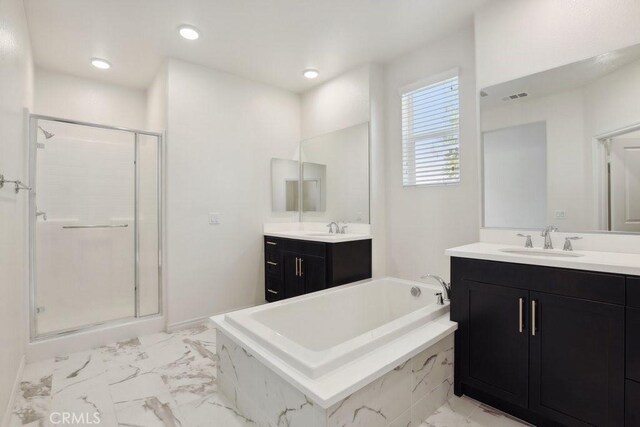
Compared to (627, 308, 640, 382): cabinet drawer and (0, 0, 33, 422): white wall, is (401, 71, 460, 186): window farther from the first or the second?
(0, 0, 33, 422): white wall

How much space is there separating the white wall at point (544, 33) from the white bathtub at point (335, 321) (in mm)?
1638

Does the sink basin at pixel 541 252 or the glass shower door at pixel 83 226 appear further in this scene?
the glass shower door at pixel 83 226

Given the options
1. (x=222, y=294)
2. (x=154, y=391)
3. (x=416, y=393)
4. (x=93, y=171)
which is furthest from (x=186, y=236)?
(x=416, y=393)

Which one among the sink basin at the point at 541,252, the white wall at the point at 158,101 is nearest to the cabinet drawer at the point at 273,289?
the white wall at the point at 158,101

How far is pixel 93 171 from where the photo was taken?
2.86m

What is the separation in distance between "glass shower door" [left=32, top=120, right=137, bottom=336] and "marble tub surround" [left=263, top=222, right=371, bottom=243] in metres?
1.41

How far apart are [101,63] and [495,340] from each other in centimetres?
402

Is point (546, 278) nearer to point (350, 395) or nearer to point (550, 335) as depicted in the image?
point (550, 335)

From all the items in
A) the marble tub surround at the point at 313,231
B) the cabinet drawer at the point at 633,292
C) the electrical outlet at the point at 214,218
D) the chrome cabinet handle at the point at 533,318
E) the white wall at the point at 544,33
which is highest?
the white wall at the point at 544,33

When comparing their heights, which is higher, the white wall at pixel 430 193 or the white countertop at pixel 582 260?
the white wall at pixel 430 193

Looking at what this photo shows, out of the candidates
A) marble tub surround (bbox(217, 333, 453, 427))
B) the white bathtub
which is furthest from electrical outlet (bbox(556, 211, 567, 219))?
marble tub surround (bbox(217, 333, 453, 427))

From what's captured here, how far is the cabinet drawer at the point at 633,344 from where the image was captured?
129cm

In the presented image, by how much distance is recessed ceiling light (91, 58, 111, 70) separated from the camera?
298cm

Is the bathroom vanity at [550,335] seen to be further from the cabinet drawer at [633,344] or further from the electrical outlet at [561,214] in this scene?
the electrical outlet at [561,214]
